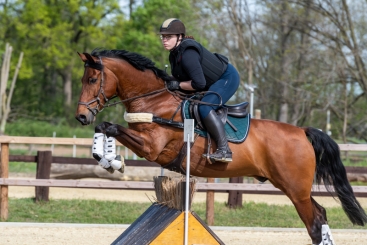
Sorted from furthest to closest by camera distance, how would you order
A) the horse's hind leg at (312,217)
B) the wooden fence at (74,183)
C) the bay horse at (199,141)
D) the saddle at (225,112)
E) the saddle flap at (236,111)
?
the wooden fence at (74,183), the horse's hind leg at (312,217), the saddle flap at (236,111), the saddle at (225,112), the bay horse at (199,141)

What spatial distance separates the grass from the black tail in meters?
2.80

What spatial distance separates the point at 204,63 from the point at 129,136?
3.56 feet

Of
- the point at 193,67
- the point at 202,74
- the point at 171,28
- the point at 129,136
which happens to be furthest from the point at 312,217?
the point at 171,28

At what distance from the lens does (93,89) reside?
5793 millimetres

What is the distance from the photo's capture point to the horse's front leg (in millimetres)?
5643

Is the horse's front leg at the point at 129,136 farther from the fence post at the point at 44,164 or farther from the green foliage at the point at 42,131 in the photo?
the green foliage at the point at 42,131

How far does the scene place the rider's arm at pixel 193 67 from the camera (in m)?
5.83

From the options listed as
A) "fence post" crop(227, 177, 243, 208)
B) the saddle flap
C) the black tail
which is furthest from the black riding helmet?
"fence post" crop(227, 177, 243, 208)

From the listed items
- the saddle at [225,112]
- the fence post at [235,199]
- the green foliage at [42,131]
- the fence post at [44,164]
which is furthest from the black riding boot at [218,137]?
the green foliage at [42,131]

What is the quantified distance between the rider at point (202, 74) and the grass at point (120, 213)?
3.76 metres

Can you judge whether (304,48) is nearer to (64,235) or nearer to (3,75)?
(3,75)

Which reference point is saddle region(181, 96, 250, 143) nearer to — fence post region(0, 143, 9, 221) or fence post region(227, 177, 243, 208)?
fence post region(0, 143, 9, 221)

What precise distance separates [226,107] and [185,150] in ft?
2.23

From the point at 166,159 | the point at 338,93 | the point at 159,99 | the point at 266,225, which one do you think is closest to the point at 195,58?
the point at 159,99
